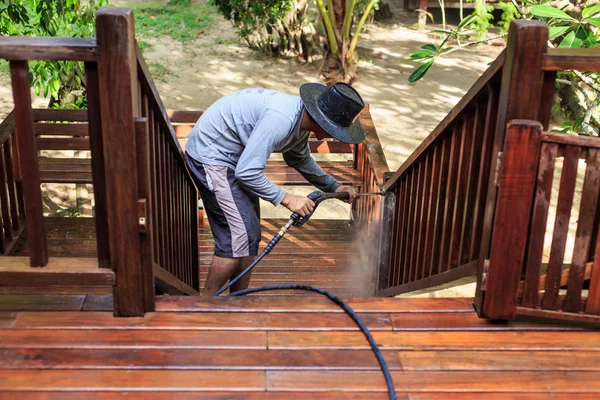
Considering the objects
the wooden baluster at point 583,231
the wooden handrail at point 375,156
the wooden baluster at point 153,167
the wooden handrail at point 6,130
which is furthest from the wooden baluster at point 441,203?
the wooden handrail at point 6,130

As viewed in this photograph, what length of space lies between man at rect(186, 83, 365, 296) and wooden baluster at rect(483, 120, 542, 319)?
1.15 meters

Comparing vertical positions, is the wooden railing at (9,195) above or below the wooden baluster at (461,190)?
below

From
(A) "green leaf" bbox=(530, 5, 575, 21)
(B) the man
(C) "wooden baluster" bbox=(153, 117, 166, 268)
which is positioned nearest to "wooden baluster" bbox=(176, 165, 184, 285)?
(B) the man

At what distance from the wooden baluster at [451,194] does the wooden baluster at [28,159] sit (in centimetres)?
179

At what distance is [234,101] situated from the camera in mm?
3635

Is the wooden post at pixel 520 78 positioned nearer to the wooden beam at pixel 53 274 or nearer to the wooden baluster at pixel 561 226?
the wooden baluster at pixel 561 226

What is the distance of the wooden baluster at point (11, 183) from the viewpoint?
15.2 feet

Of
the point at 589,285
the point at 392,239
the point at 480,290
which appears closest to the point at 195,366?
the point at 480,290

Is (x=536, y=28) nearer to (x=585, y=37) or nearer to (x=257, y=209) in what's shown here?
(x=585, y=37)

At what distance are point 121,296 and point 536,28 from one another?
184 cm

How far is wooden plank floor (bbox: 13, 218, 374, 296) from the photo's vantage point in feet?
16.3

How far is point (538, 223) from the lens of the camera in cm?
255

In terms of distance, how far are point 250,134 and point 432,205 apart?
1026 millimetres

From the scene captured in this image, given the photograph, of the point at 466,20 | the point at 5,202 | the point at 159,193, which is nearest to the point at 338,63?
the point at 466,20
